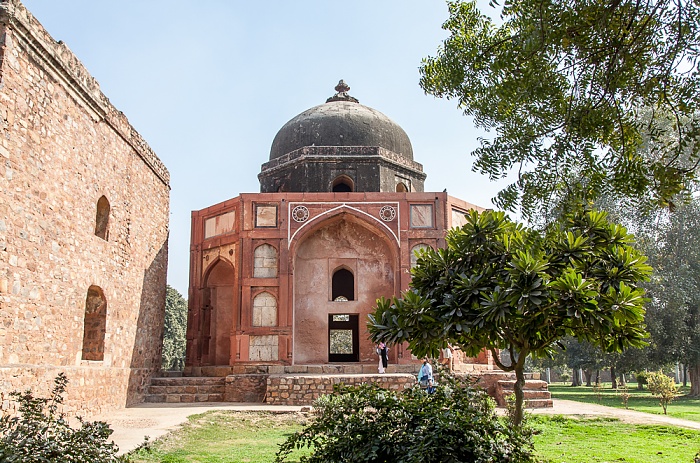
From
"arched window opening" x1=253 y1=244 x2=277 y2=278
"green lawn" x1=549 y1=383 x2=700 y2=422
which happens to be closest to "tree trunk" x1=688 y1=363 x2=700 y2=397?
"green lawn" x1=549 y1=383 x2=700 y2=422

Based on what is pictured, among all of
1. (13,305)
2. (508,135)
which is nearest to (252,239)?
(13,305)

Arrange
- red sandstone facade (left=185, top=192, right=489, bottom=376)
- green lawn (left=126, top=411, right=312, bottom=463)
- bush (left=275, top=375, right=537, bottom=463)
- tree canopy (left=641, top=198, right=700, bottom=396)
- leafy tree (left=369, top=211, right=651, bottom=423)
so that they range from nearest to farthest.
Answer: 1. bush (left=275, top=375, right=537, bottom=463)
2. leafy tree (left=369, top=211, right=651, bottom=423)
3. green lawn (left=126, top=411, right=312, bottom=463)
4. red sandstone facade (left=185, top=192, right=489, bottom=376)
5. tree canopy (left=641, top=198, right=700, bottom=396)

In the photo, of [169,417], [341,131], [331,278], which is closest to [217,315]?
[331,278]

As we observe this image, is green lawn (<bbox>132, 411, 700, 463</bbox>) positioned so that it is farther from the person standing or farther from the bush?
the person standing

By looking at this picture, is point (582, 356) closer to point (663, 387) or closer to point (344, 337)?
point (344, 337)

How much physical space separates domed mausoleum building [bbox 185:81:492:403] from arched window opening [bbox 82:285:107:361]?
3760 mm

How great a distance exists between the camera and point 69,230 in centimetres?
1002

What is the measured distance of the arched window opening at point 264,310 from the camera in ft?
52.1

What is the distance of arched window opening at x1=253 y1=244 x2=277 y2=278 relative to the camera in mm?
16231

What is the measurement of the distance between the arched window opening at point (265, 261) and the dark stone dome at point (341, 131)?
425 cm

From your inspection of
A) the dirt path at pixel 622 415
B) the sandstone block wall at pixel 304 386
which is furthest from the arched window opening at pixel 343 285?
the dirt path at pixel 622 415

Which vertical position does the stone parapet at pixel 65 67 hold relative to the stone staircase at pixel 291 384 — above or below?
above

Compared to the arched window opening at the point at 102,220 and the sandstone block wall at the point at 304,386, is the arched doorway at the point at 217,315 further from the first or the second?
the arched window opening at the point at 102,220

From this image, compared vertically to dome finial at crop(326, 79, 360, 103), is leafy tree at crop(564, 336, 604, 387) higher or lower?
lower
